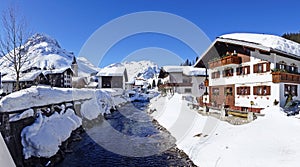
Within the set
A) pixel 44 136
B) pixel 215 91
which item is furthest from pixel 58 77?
pixel 44 136

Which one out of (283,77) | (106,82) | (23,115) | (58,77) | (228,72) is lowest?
(23,115)

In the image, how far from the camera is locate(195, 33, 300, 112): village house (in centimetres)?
1466

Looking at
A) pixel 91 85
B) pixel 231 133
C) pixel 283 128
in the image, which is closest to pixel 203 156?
pixel 231 133

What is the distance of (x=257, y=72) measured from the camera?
53.4ft

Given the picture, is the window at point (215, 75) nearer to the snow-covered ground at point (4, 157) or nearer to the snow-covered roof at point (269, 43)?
the snow-covered roof at point (269, 43)

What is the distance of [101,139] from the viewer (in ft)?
49.4

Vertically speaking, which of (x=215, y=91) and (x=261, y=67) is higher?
(x=261, y=67)

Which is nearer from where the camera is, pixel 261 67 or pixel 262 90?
pixel 262 90

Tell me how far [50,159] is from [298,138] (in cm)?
1093

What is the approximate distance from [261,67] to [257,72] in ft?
1.72

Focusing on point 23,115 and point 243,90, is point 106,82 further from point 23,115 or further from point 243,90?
point 23,115

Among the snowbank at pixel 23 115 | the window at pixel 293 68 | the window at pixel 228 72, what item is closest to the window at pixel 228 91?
the window at pixel 228 72

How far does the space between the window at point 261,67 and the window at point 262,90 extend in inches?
50.6

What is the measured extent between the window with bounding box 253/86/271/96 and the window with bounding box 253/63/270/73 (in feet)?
4.22
